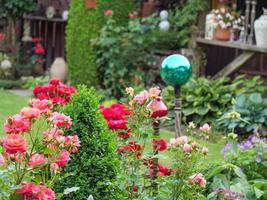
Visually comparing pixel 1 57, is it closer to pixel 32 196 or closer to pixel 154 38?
pixel 154 38

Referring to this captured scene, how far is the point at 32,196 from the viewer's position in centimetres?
278

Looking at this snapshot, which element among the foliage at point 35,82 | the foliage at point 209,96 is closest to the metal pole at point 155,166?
the foliage at point 209,96

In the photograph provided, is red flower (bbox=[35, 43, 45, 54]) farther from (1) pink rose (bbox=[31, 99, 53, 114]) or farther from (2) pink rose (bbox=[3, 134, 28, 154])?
(2) pink rose (bbox=[3, 134, 28, 154])

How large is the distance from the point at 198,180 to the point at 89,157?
0.55 metres

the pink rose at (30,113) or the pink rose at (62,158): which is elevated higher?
the pink rose at (30,113)

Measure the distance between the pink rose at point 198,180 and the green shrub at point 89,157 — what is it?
15.4 inches

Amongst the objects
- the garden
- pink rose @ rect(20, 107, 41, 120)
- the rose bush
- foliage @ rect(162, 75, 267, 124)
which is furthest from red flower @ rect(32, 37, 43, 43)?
pink rose @ rect(20, 107, 41, 120)

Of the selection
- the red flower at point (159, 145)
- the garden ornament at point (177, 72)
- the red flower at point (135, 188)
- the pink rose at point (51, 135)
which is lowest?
the red flower at point (135, 188)

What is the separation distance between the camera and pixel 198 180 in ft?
11.3

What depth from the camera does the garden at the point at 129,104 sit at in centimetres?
314

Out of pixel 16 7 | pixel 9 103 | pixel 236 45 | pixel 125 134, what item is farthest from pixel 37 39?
pixel 125 134

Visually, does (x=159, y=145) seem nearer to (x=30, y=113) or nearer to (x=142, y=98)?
(x=142, y=98)

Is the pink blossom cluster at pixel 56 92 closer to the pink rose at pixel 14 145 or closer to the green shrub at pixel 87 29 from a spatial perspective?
the pink rose at pixel 14 145

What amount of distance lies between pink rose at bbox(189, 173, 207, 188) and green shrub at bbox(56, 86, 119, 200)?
1.28 ft
